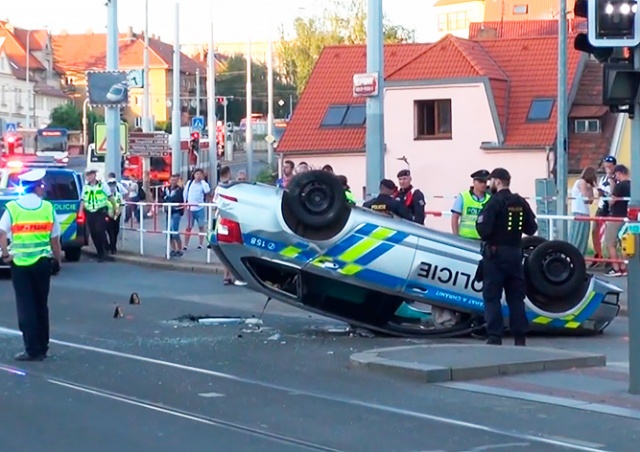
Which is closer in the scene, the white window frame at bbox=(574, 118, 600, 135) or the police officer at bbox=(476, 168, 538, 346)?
the police officer at bbox=(476, 168, 538, 346)

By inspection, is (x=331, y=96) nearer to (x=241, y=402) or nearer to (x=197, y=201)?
(x=197, y=201)

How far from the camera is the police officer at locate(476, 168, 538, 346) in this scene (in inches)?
→ 492

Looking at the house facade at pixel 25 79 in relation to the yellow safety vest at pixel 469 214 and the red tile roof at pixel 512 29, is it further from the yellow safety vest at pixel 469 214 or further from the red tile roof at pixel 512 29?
the yellow safety vest at pixel 469 214

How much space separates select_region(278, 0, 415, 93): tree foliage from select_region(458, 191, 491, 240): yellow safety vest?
5442 cm

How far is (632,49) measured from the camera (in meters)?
10.2

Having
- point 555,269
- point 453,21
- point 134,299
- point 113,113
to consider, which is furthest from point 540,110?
point 453,21

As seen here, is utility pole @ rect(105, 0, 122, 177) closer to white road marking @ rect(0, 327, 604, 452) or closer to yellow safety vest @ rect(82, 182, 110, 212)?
yellow safety vest @ rect(82, 182, 110, 212)

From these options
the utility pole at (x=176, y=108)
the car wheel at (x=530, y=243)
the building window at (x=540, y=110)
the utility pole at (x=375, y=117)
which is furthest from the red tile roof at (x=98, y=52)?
the car wheel at (x=530, y=243)

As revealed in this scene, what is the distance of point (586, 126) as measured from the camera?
153 ft

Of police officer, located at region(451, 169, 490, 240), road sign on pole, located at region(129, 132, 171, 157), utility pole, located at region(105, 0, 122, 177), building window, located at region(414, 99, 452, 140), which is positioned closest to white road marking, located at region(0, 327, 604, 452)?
police officer, located at region(451, 169, 490, 240)

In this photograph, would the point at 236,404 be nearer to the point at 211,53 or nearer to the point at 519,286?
the point at 519,286

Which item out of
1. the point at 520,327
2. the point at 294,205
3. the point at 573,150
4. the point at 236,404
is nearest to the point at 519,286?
the point at 520,327

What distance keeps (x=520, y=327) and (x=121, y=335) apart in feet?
14.1

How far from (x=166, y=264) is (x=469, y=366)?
12.8 meters
